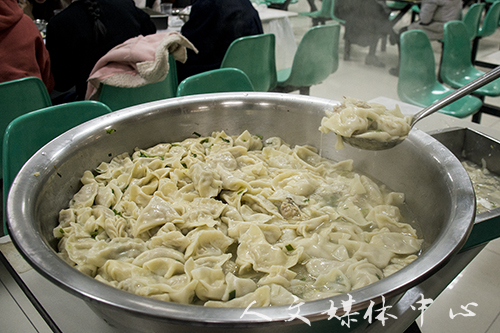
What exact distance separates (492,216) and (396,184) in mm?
593

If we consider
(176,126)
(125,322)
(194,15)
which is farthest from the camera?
(194,15)

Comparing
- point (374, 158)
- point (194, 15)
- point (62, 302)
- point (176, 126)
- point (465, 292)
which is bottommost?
point (465, 292)

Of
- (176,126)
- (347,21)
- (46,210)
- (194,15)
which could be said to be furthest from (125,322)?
(347,21)

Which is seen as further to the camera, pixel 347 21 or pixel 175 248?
pixel 347 21

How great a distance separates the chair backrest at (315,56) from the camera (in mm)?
4445

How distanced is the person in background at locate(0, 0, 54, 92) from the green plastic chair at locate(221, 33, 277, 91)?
5.41 ft

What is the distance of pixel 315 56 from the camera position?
459cm

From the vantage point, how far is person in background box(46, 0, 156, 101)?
10.8 feet

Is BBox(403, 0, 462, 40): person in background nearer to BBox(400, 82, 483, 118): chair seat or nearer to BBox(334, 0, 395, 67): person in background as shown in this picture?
BBox(334, 0, 395, 67): person in background

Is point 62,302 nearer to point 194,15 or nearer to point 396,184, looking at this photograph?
point 396,184

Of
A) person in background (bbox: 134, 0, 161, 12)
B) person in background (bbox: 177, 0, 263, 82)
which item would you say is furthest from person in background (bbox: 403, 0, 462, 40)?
person in background (bbox: 134, 0, 161, 12)

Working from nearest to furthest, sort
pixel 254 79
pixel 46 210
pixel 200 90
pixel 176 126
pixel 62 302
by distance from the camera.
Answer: pixel 62 302, pixel 46 210, pixel 176 126, pixel 200 90, pixel 254 79

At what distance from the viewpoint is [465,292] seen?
1.76 metres

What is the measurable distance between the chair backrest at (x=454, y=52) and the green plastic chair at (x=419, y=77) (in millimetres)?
610
